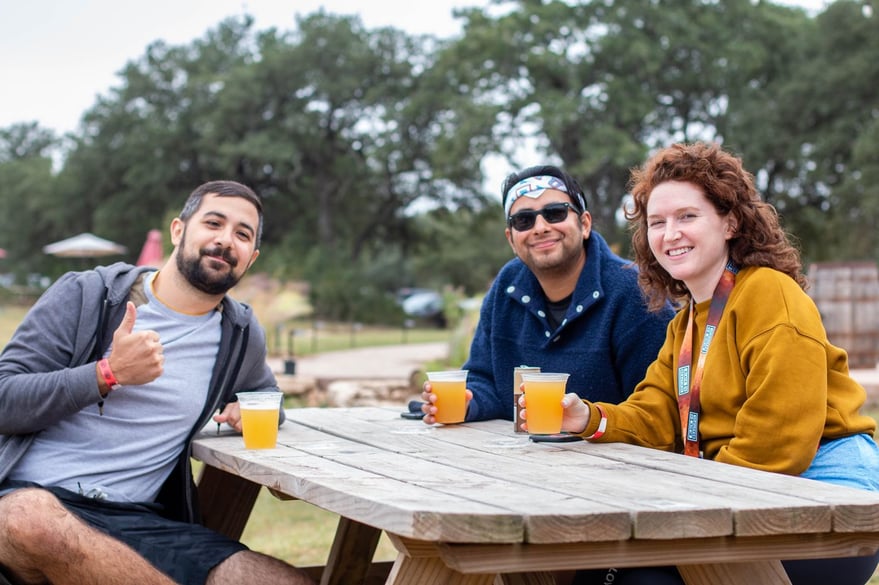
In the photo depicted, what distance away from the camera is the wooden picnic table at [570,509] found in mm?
1737

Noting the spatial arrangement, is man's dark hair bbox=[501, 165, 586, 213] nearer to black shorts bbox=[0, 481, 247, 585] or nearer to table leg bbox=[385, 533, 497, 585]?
black shorts bbox=[0, 481, 247, 585]

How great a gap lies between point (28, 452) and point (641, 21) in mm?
30896

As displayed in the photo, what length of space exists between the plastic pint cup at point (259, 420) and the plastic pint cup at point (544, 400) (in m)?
0.71

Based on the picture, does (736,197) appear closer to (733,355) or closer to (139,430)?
(733,355)

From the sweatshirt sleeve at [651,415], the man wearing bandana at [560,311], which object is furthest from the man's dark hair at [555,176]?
the sweatshirt sleeve at [651,415]

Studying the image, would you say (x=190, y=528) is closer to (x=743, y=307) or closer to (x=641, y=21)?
(x=743, y=307)

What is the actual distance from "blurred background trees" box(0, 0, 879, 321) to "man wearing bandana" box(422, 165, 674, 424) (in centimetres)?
2425

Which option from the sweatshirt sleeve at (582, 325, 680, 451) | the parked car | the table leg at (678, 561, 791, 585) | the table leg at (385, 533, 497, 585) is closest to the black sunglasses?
the sweatshirt sleeve at (582, 325, 680, 451)

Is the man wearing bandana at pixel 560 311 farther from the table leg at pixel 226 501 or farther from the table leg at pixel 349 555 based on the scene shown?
the table leg at pixel 226 501

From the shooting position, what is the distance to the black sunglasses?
3.49 m

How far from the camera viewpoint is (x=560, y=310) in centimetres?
357

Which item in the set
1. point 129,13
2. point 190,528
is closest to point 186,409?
point 190,528

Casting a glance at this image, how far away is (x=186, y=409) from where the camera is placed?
3.15 meters

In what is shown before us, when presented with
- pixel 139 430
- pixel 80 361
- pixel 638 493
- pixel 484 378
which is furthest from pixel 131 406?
pixel 638 493
